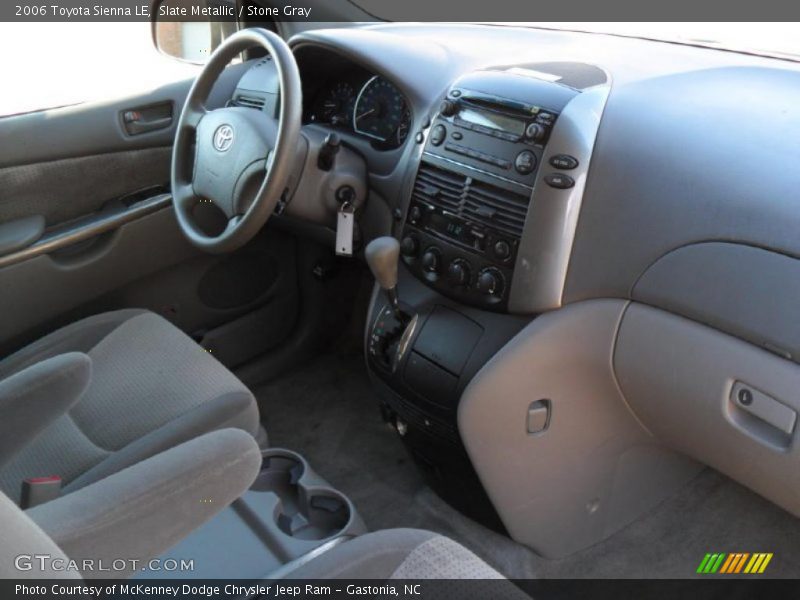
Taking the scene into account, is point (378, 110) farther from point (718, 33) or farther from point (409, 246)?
point (718, 33)

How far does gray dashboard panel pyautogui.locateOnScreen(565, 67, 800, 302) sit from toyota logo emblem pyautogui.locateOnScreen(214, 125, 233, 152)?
2.57ft

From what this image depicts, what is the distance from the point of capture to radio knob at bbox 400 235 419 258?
5.83ft

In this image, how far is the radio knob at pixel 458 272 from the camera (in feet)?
5.45

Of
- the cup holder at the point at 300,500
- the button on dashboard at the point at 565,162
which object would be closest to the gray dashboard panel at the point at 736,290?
the button on dashboard at the point at 565,162

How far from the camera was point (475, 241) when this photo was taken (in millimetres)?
1638

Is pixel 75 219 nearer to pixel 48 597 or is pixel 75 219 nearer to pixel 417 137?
pixel 417 137

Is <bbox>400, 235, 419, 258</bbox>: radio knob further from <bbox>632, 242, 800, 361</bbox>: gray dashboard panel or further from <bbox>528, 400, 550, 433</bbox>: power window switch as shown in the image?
<bbox>632, 242, 800, 361</bbox>: gray dashboard panel

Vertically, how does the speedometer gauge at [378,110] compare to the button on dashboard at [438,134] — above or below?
below

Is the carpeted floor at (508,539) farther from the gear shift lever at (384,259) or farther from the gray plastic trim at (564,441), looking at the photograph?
the gear shift lever at (384,259)

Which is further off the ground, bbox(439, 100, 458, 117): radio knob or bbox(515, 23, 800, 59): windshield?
bbox(515, 23, 800, 59): windshield

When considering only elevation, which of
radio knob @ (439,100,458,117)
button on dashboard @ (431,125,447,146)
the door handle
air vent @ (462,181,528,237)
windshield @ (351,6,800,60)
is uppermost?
windshield @ (351,6,800,60)

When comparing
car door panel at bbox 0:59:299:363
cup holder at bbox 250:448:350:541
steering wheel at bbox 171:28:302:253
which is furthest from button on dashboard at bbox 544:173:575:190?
car door panel at bbox 0:59:299:363

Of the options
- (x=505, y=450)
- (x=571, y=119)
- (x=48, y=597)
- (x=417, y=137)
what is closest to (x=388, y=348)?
(x=505, y=450)

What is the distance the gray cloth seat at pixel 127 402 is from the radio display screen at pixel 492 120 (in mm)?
700
